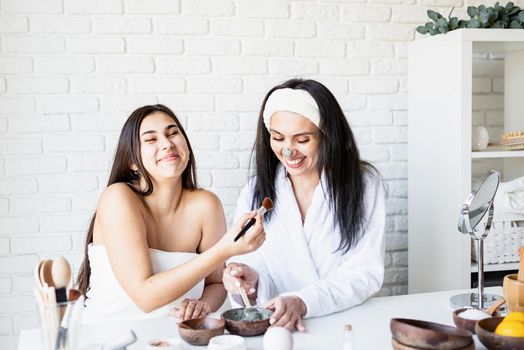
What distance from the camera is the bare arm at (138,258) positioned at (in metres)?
1.73

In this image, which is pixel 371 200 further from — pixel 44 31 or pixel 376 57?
pixel 44 31

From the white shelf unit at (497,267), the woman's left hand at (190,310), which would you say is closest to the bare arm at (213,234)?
the woman's left hand at (190,310)

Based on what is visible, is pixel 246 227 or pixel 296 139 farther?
pixel 296 139

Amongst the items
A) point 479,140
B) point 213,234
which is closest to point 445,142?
point 479,140

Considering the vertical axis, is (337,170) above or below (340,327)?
above

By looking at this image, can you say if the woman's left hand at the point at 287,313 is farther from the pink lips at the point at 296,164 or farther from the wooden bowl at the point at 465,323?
the pink lips at the point at 296,164

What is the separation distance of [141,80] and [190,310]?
1207 mm

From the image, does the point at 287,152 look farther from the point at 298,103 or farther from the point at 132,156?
the point at 132,156

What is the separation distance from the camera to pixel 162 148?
195cm

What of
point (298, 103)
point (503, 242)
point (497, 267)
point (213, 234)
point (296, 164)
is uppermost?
Result: point (298, 103)

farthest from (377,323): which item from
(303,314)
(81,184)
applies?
(81,184)

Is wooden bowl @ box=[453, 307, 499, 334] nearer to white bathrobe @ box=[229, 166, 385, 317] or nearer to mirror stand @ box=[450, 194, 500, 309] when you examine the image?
mirror stand @ box=[450, 194, 500, 309]

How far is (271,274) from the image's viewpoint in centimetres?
208

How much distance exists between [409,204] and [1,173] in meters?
1.71
